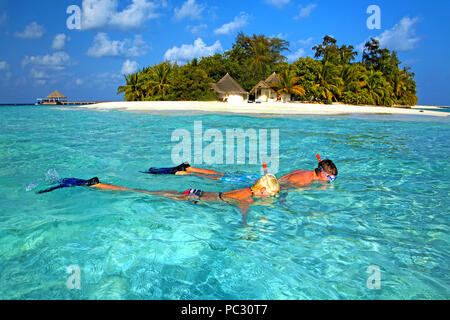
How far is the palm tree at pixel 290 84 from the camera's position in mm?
36000

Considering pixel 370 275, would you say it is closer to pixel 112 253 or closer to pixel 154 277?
pixel 154 277

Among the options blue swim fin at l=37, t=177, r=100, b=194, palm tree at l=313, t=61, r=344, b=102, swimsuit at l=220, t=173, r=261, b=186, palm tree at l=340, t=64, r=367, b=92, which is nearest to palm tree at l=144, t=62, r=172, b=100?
palm tree at l=313, t=61, r=344, b=102

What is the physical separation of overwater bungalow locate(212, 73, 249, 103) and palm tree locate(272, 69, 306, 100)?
4897 millimetres

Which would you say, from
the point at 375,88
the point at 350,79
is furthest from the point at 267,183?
the point at 375,88

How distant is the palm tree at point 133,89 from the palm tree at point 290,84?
19.5 meters

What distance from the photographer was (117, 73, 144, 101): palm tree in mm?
42781

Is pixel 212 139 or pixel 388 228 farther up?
pixel 212 139

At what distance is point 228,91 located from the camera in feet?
127

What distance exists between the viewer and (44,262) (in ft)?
8.75

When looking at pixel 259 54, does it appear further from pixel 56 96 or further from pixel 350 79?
pixel 56 96

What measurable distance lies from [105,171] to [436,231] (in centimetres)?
560

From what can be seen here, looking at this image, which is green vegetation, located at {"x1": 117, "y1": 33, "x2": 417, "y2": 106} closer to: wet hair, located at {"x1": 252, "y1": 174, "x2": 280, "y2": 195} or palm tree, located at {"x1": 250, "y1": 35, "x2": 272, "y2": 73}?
palm tree, located at {"x1": 250, "y1": 35, "x2": 272, "y2": 73}

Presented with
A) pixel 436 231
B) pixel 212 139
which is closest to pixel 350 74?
pixel 212 139
